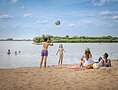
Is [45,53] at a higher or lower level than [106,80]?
higher

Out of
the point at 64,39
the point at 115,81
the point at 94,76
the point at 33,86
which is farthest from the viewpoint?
the point at 64,39

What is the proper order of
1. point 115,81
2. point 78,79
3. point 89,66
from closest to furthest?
point 115,81, point 78,79, point 89,66

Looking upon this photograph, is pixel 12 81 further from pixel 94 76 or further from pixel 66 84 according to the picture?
pixel 94 76

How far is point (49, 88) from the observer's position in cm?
599

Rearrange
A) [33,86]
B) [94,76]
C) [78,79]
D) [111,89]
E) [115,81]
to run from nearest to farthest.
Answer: [111,89] < [33,86] < [115,81] < [78,79] < [94,76]

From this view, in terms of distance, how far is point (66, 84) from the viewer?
648cm

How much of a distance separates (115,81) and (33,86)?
11.0 feet

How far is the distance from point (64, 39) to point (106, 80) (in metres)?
94.6

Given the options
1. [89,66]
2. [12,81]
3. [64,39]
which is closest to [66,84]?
[12,81]

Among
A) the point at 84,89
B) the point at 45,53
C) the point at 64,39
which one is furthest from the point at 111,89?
the point at 64,39

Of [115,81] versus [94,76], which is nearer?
[115,81]

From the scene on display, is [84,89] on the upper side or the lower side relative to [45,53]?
lower

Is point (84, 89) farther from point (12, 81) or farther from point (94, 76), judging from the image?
point (12, 81)

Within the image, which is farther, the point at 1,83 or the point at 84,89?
the point at 1,83
